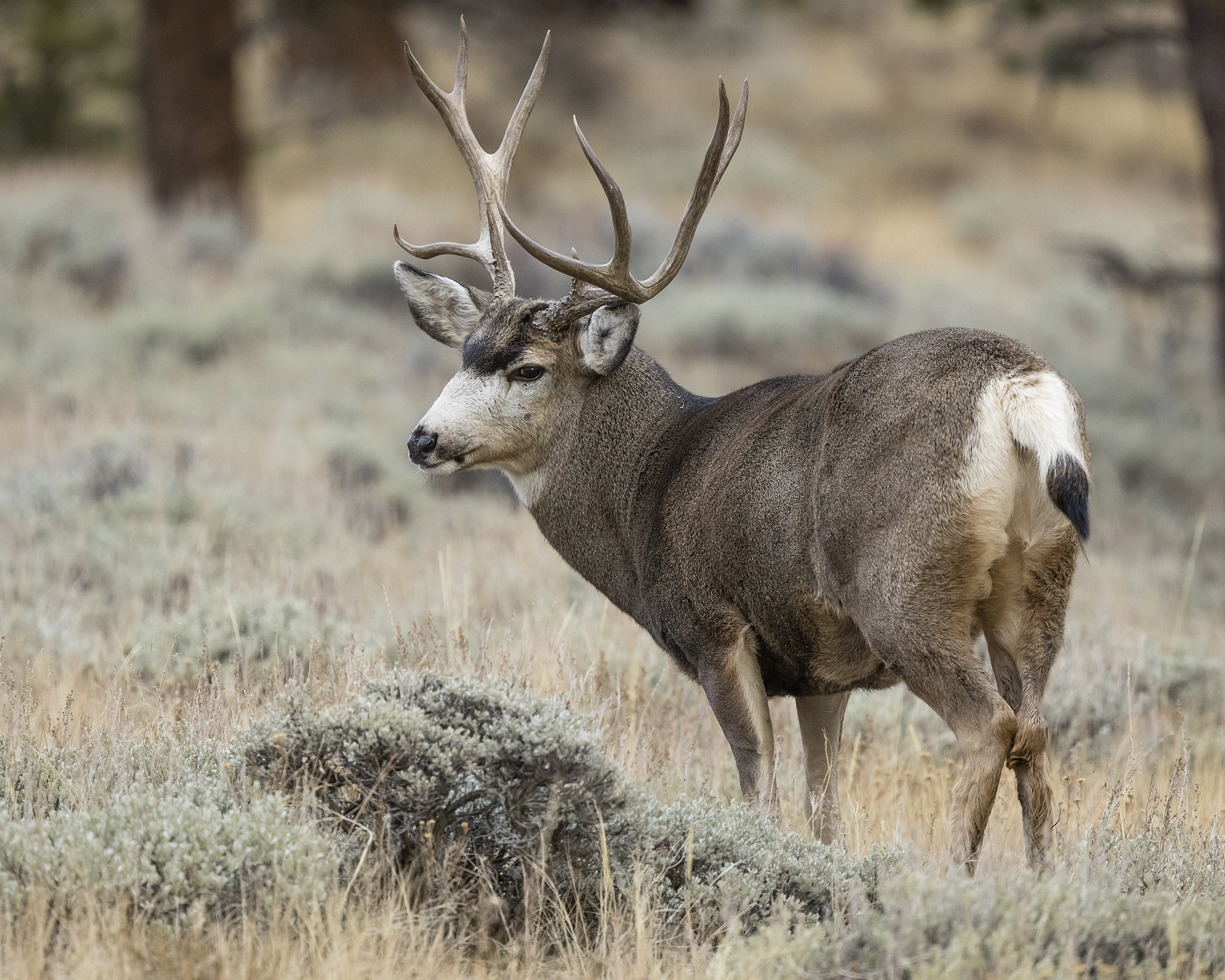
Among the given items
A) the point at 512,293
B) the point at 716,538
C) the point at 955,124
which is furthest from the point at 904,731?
the point at 955,124

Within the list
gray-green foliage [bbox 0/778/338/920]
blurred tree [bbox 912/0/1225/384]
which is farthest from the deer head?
blurred tree [bbox 912/0/1225/384]

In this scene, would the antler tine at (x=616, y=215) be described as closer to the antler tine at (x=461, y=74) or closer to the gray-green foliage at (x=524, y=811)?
the antler tine at (x=461, y=74)

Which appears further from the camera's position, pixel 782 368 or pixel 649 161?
pixel 649 161

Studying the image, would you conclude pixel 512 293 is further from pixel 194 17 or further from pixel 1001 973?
pixel 194 17

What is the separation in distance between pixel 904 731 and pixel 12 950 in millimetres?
3715

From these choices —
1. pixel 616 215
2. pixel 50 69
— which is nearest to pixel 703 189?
pixel 616 215

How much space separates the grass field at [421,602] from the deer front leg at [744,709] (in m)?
0.23

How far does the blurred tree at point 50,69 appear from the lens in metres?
18.9

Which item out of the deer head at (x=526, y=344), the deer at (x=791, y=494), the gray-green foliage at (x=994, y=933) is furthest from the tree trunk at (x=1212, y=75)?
the gray-green foliage at (x=994, y=933)

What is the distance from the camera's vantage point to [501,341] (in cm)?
489

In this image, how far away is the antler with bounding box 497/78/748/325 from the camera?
170 inches

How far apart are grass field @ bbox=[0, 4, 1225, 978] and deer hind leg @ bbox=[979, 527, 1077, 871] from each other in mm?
180

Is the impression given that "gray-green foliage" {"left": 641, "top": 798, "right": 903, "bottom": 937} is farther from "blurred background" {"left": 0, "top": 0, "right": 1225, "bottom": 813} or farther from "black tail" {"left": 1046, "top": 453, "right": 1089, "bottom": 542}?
"black tail" {"left": 1046, "top": 453, "right": 1089, "bottom": 542}

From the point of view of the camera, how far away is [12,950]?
9.39 ft
